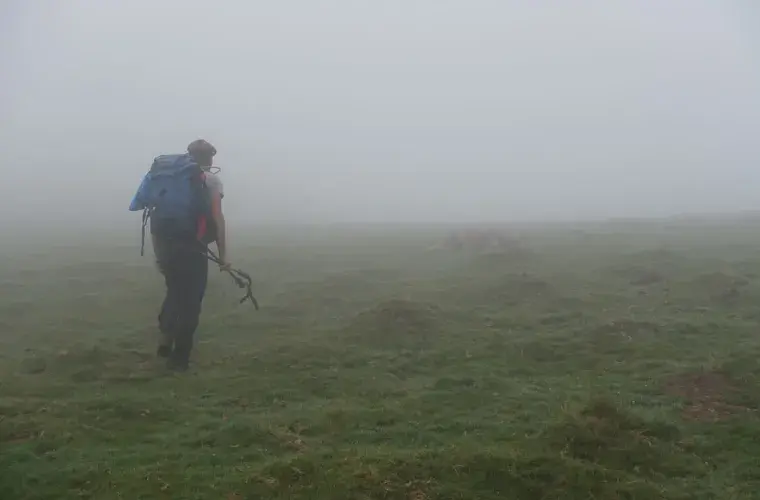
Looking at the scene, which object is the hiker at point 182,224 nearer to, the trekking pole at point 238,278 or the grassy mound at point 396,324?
the trekking pole at point 238,278

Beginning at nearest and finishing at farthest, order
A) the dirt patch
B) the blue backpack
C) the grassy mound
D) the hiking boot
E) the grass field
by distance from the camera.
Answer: the grass field, the dirt patch, the blue backpack, the hiking boot, the grassy mound

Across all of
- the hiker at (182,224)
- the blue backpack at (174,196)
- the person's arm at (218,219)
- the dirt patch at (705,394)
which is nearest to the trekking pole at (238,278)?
the hiker at (182,224)

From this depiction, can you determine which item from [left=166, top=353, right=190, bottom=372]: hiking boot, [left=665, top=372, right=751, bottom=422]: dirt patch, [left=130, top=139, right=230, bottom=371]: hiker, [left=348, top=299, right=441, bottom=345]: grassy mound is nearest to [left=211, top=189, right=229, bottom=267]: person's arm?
[left=130, top=139, right=230, bottom=371]: hiker

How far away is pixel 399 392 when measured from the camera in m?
12.1

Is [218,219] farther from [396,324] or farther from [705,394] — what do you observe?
[705,394]

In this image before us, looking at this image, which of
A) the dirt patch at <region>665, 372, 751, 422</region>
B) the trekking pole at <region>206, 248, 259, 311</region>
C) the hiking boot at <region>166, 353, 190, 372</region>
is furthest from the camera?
the hiking boot at <region>166, 353, 190, 372</region>

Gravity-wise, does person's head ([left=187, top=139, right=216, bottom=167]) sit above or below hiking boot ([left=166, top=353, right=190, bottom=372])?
above

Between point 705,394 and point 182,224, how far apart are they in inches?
346

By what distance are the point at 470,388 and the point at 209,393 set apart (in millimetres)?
4249

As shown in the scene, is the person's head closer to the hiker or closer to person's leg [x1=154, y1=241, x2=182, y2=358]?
the hiker

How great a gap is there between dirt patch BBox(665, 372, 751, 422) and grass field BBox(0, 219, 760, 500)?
4cm

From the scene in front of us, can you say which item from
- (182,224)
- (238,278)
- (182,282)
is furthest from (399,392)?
(182,224)

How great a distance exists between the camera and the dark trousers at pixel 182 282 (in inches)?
496

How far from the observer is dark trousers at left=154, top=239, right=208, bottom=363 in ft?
41.4
